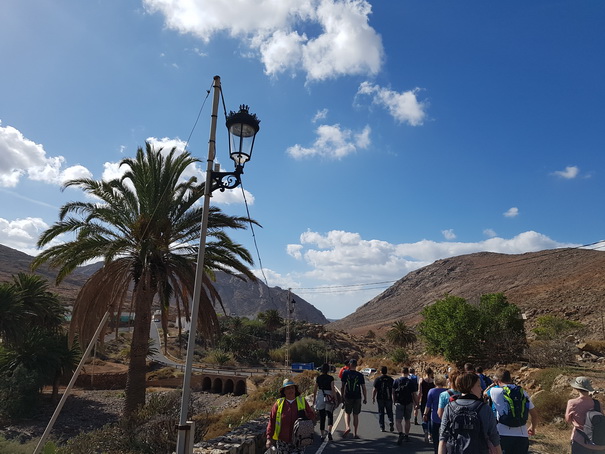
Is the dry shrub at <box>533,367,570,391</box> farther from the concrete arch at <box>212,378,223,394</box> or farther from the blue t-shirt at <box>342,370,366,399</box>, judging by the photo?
the concrete arch at <box>212,378,223,394</box>

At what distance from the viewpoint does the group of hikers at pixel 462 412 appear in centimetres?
402

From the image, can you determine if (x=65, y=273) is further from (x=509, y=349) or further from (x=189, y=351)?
(x=509, y=349)

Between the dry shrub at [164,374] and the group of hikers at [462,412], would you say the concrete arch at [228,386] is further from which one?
the group of hikers at [462,412]

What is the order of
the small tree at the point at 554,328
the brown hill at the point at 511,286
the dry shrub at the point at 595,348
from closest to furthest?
the dry shrub at the point at 595,348, the small tree at the point at 554,328, the brown hill at the point at 511,286

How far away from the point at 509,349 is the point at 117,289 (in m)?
20.9

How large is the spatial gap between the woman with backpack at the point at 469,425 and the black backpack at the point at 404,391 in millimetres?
4629

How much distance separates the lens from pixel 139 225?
1200 centimetres

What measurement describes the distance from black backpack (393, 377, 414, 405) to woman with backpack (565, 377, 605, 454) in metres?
3.40

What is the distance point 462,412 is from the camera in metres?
4.05

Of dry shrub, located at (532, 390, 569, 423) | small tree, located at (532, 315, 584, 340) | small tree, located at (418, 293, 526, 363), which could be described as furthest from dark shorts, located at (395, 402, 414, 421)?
small tree, located at (532, 315, 584, 340)

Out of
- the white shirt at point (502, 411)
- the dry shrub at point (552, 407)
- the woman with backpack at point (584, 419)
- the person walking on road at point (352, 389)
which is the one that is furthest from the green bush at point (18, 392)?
the woman with backpack at point (584, 419)

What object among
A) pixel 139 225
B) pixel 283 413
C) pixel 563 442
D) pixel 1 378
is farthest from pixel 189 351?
pixel 1 378

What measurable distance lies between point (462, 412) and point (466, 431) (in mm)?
164

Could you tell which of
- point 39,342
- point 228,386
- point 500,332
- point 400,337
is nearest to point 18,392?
point 39,342
